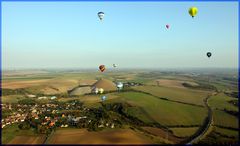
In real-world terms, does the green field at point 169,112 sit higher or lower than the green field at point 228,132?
higher

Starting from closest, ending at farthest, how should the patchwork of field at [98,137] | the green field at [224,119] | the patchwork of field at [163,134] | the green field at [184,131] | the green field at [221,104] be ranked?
the patchwork of field at [98,137] → the patchwork of field at [163,134] → the green field at [184,131] → the green field at [224,119] → the green field at [221,104]

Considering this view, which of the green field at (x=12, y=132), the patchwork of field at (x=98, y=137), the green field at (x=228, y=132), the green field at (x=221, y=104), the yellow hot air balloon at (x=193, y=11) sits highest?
the yellow hot air balloon at (x=193, y=11)

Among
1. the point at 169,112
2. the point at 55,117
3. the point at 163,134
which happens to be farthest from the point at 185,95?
Answer: the point at 55,117

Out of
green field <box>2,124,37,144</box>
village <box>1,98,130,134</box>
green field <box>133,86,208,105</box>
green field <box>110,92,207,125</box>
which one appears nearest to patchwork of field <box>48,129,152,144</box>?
village <box>1,98,130,134</box>

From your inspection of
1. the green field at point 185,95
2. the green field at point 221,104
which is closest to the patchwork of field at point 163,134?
the green field at point 221,104

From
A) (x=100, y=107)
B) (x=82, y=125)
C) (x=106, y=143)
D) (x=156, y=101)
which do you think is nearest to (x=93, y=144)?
(x=106, y=143)

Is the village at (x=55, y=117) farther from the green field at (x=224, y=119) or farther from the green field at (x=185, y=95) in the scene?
the green field at (x=185, y=95)
